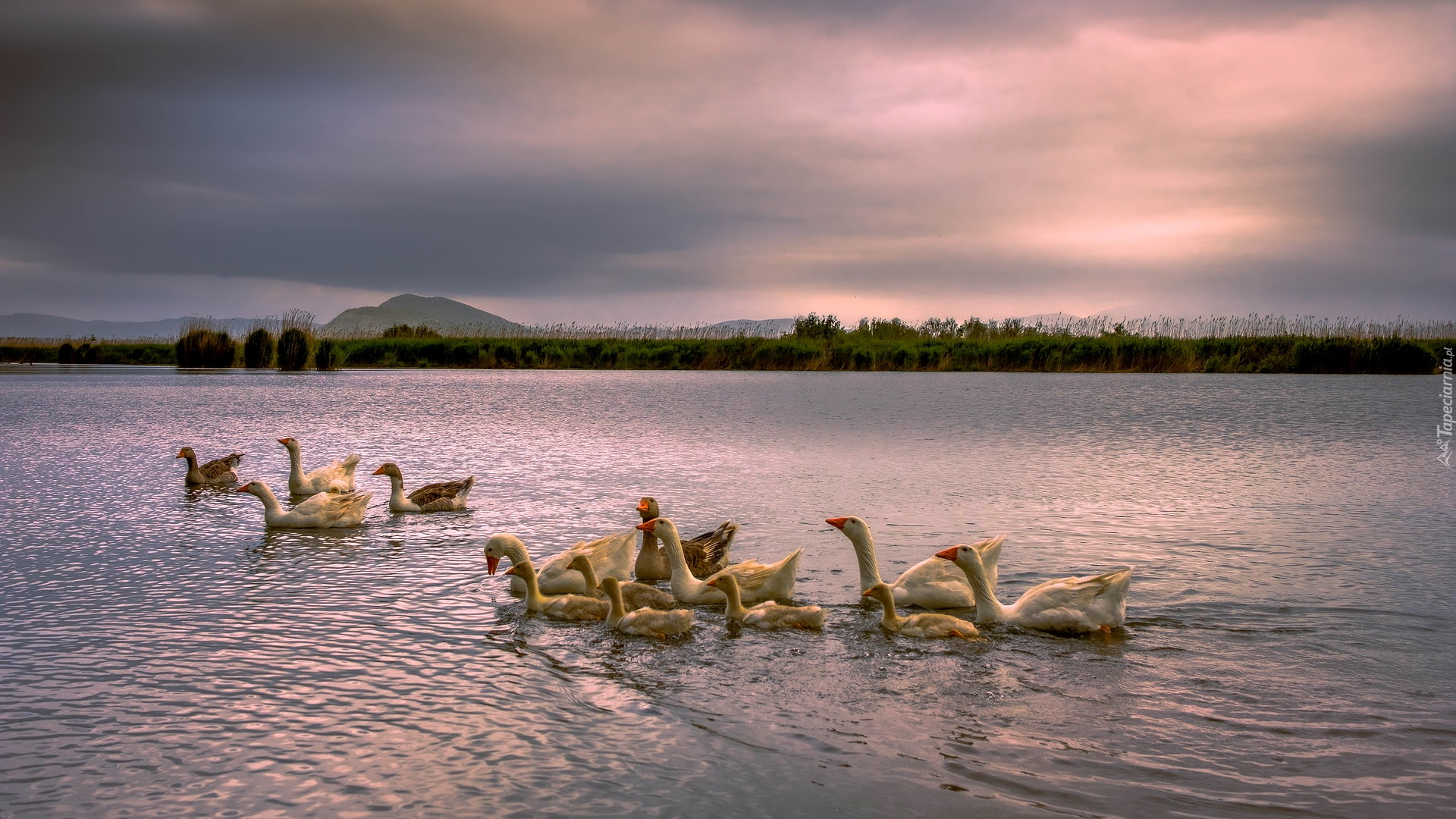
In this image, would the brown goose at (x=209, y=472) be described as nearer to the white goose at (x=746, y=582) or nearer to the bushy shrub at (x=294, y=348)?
the white goose at (x=746, y=582)

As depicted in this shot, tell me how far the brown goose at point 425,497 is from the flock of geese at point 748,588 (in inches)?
131

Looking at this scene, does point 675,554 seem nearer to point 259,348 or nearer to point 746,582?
point 746,582

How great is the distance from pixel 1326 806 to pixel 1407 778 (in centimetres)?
64

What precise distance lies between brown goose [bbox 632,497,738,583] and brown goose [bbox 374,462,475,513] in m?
3.65

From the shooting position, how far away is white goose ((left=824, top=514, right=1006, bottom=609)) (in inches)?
312

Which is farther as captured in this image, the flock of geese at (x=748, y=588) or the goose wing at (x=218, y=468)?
the goose wing at (x=218, y=468)

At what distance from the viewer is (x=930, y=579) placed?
7930 millimetres

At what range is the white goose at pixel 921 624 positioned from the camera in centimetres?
703

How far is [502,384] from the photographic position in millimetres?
43688

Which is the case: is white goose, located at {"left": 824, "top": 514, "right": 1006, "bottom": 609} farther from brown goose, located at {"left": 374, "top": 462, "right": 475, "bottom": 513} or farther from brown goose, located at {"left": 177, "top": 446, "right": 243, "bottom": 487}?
brown goose, located at {"left": 177, "top": 446, "right": 243, "bottom": 487}

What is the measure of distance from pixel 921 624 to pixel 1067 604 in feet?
3.41

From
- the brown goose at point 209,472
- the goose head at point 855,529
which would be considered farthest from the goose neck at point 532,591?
the brown goose at point 209,472

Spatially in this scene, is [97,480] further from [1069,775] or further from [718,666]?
[1069,775]

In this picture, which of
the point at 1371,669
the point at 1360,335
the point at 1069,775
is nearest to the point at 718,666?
the point at 1069,775
